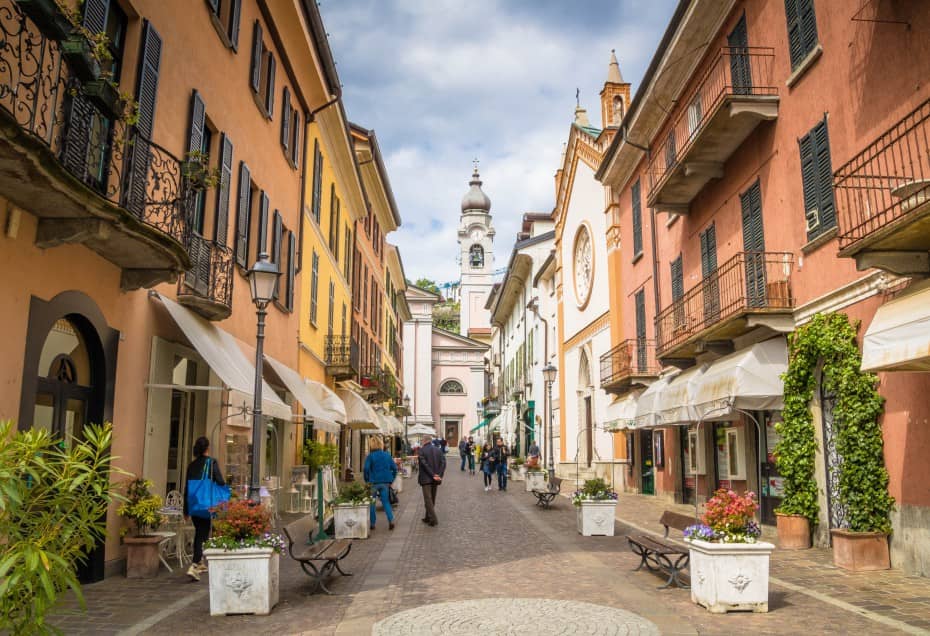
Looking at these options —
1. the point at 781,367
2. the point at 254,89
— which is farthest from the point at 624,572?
the point at 254,89

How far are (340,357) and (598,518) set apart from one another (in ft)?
42.1

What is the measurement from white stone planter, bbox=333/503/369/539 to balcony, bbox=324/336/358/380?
10.7 m

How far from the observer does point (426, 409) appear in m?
70.4

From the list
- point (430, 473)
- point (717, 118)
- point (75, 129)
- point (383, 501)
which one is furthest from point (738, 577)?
point (383, 501)

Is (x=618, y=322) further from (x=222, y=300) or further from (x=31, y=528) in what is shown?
(x=31, y=528)

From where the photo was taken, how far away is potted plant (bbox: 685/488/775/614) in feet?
24.5

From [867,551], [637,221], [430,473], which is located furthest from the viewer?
[637,221]

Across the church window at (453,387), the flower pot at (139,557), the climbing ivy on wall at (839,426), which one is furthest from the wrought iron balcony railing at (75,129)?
the church window at (453,387)

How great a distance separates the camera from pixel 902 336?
26.4 feet

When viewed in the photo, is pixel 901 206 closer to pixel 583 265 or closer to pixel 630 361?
pixel 630 361

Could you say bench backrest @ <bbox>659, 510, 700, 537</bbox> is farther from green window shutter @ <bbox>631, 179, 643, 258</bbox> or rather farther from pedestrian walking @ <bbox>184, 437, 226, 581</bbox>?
green window shutter @ <bbox>631, 179, 643, 258</bbox>

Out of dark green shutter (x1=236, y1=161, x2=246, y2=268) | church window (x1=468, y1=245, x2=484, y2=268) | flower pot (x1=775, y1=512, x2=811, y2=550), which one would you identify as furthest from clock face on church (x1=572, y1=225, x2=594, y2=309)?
church window (x1=468, y1=245, x2=484, y2=268)

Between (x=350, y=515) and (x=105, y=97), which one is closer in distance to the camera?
(x=105, y=97)

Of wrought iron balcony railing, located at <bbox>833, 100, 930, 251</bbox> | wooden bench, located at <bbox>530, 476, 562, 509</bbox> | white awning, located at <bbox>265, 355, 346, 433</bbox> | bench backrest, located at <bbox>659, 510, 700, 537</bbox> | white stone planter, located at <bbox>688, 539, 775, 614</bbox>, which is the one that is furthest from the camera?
wooden bench, located at <bbox>530, 476, 562, 509</bbox>
